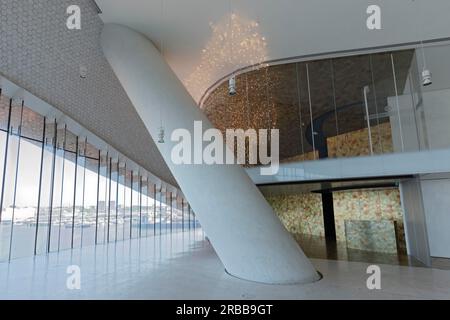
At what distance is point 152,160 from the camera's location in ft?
51.6

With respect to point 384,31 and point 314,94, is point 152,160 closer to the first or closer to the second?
point 314,94

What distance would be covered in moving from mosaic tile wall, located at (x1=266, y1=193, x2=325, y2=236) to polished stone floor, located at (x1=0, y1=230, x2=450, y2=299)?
8948 millimetres

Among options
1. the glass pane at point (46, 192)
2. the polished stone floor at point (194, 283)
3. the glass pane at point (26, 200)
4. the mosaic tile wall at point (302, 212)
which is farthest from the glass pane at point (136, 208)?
the polished stone floor at point (194, 283)

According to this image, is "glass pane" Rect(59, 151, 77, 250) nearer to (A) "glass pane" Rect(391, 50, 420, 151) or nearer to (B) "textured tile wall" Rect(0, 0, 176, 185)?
(B) "textured tile wall" Rect(0, 0, 176, 185)

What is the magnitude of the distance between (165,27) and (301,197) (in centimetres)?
1353

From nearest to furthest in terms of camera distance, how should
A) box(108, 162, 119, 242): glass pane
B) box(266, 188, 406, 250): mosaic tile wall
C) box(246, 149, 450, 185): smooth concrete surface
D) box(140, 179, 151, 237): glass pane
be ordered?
box(246, 149, 450, 185): smooth concrete surface, box(266, 188, 406, 250): mosaic tile wall, box(108, 162, 119, 242): glass pane, box(140, 179, 151, 237): glass pane

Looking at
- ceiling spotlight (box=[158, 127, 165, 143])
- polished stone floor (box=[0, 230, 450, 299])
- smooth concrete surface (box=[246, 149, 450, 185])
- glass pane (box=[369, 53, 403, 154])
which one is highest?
glass pane (box=[369, 53, 403, 154])

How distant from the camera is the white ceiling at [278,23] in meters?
6.71

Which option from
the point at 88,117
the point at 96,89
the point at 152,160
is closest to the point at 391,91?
the point at 96,89

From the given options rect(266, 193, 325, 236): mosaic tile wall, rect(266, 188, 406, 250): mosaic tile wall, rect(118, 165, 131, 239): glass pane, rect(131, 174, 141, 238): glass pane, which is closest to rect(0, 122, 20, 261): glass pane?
rect(118, 165, 131, 239): glass pane

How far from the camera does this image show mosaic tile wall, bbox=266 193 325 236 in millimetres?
16562

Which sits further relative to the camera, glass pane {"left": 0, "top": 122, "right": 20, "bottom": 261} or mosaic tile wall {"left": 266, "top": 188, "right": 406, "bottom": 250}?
mosaic tile wall {"left": 266, "top": 188, "right": 406, "bottom": 250}

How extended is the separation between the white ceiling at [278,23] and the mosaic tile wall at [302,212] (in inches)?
405

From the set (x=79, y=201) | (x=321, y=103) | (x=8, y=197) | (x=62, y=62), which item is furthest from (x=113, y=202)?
(x=321, y=103)
